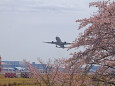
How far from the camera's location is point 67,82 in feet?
66.1

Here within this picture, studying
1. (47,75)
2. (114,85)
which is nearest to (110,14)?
(114,85)

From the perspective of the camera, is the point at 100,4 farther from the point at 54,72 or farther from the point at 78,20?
the point at 54,72

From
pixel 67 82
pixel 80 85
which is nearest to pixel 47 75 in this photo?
pixel 67 82

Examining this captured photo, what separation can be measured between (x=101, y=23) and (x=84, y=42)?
1.03m

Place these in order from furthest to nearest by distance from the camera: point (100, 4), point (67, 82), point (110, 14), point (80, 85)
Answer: point (67, 82) → point (80, 85) → point (100, 4) → point (110, 14)

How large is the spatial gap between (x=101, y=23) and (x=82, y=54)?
139 cm

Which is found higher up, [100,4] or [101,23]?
[100,4]

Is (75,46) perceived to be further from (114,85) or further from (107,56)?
(114,85)

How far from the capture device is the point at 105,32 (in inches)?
376

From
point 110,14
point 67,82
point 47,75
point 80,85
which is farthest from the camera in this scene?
point 47,75

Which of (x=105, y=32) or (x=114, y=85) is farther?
(x=114, y=85)

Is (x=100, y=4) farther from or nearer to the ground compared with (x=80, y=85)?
farther from the ground

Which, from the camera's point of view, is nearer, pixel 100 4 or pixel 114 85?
pixel 100 4

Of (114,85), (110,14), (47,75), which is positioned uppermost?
(110,14)
